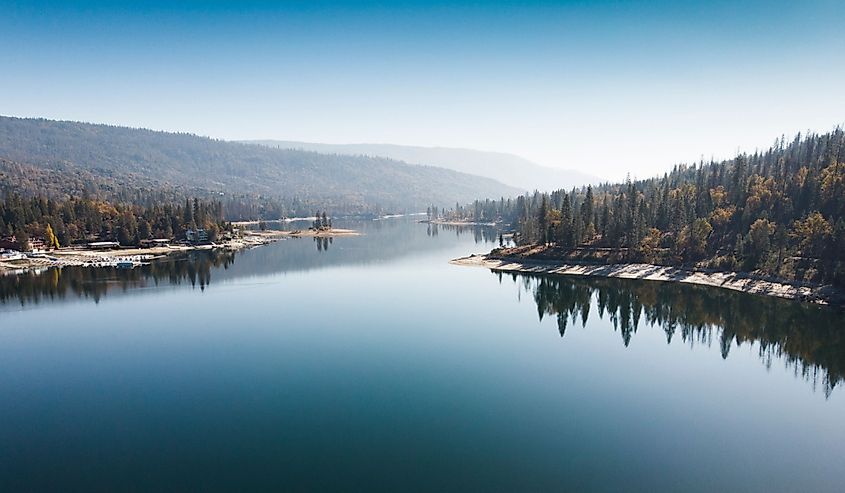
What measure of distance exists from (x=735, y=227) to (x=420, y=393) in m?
92.3

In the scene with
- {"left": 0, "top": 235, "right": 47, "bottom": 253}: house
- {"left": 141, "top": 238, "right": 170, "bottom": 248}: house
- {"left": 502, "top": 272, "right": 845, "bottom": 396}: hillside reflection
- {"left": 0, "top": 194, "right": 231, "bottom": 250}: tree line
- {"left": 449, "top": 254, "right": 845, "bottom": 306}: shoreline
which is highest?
{"left": 0, "top": 194, "right": 231, "bottom": 250}: tree line

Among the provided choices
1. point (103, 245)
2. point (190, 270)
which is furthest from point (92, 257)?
point (190, 270)

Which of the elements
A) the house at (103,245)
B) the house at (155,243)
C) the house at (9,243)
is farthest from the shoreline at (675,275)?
the house at (9,243)

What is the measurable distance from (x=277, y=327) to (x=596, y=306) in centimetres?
4847

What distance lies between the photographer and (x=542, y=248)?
114688 millimetres

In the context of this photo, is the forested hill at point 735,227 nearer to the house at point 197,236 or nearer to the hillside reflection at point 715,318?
the hillside reflection at point 715,318

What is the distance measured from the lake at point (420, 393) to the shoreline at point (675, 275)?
4.55m

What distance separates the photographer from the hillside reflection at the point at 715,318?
48.5 meters

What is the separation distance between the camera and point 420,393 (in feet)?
120

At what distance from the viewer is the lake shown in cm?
2578

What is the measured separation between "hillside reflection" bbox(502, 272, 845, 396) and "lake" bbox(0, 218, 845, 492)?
0.44 m

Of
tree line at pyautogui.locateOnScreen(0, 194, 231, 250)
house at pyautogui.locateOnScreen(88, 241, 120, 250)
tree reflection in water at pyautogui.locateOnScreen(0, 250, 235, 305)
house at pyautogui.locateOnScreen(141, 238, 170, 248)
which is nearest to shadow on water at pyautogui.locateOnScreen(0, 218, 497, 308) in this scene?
tree reflection in water at pyautogui.locateOnScreen(0, 250, 235, 305)

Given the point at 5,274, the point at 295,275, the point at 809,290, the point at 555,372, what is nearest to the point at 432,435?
the point at 555,372

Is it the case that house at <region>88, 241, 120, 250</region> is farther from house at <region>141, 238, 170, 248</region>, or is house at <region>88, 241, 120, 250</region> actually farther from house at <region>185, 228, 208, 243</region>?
house at <region>185, 228, 208, 243</region>
